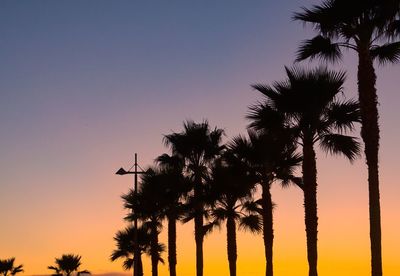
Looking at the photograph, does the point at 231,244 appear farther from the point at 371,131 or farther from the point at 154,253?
the point at 371,131

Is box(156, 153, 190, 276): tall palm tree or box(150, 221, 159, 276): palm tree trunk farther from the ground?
box(156, 153, 190, 276): tall palm tree

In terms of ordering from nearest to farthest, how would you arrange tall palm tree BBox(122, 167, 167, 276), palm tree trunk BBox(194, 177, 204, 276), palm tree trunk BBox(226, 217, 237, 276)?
palm tree trunk BBox(226, 217, 237, 276) < palm tree trunk BBox(194, 177, 204, 276) < tall palm tree BBox(122, 167, 167, 276)

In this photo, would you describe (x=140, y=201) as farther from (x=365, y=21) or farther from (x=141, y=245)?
(x=365, y=21)

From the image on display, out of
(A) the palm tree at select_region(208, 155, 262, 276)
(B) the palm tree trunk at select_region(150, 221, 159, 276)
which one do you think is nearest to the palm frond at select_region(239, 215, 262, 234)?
(A) the palm tree at select_region(208, 155, 262, 276)

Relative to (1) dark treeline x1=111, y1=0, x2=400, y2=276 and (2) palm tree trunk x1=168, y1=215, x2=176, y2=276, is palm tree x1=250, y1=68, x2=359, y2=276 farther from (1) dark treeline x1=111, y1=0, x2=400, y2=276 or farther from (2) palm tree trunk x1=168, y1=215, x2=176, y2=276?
(2) palm tree trunk x1=168, y1=215, x2=176, y2=276

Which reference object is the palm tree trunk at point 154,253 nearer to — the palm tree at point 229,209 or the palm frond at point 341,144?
the palm tree at point 229,209

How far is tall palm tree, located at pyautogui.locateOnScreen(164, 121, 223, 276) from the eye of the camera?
40469 mm

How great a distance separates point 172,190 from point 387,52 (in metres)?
19.4

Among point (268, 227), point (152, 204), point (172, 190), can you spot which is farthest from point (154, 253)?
point (268, 227)

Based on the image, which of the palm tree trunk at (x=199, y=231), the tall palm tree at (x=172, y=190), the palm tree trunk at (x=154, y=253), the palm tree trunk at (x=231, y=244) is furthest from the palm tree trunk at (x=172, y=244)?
the palm tree trunk at (x=231, y=244)

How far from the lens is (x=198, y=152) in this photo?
41.1 m

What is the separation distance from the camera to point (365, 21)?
79.2 feet

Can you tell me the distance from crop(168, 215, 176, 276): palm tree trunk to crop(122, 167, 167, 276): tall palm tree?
115 centimetres

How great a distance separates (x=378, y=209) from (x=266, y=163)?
11.6m
